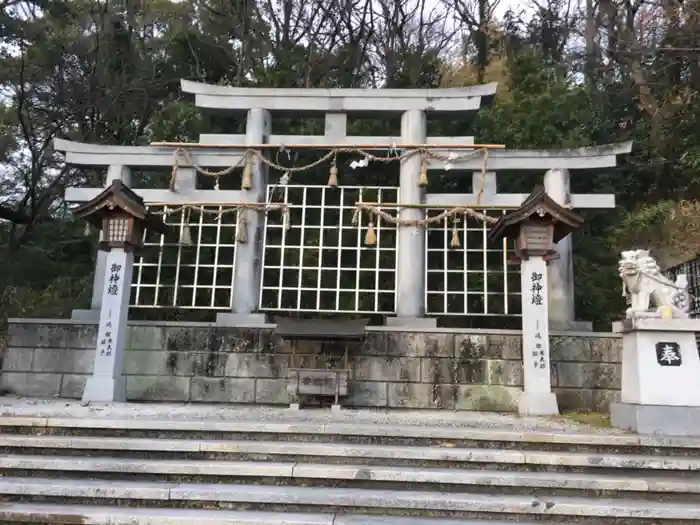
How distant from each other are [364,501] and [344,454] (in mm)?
678

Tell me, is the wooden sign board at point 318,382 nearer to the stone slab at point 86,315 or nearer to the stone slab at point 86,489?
the stone slab at point 86,489

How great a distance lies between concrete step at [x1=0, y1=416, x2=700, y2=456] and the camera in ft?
17.8

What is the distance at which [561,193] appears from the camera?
33.4 feet

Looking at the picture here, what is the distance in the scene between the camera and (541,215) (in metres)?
8.38

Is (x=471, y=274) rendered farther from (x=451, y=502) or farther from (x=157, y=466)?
(x=157, y=466)

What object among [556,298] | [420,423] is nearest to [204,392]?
[420,423]

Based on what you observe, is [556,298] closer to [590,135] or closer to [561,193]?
[561,193]

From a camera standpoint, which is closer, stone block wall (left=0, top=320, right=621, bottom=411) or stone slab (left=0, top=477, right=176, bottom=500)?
stone slab (left=0, top=477, right=176, bottom=500)

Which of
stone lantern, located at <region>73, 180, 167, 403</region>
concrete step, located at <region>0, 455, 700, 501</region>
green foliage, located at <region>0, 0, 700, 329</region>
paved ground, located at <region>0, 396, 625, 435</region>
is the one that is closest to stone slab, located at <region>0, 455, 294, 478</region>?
concrete step, located at <region>0, 455, 700, 501</region>

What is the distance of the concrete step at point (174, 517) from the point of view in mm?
4242

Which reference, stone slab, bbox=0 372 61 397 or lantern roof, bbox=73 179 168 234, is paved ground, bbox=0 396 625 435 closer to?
stone slab, bbox=0 372 61 397

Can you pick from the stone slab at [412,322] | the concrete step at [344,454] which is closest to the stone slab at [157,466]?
the concrete step at [344,454]

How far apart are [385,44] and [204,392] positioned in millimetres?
14127

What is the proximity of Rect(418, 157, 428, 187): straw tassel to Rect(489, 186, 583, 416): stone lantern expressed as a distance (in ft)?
6.15
